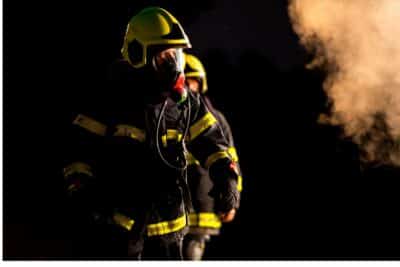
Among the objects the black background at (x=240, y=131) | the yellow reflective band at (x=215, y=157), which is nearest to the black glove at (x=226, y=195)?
the yellow reflective band at (x=215, y=157)

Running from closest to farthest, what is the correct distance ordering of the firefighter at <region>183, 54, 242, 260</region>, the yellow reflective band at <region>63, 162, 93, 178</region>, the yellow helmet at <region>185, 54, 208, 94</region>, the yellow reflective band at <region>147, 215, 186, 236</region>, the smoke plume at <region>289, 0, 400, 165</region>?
the yellow reflective band at <region>63, 162, 93, 178</region> < the yellow reflective band at <region>147, 215, 186, 236</region> < the smoke plume at <region>289, 0, 400, 165</region> < the firefighter at <region>183, 54, 242, 260</region> < the yellow helmet at <region>185, 54, 208, 94</region>

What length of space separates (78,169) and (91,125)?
0.24 meters

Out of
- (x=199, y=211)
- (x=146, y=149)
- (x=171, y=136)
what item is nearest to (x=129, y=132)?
(x=146, y=149)

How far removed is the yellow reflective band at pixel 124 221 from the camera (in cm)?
375

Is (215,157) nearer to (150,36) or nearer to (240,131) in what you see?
(150,36)

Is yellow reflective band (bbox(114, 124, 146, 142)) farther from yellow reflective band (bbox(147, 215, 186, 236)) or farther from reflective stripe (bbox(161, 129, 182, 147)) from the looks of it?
yellow reflective band (bbox(147, 215, 186, 236))

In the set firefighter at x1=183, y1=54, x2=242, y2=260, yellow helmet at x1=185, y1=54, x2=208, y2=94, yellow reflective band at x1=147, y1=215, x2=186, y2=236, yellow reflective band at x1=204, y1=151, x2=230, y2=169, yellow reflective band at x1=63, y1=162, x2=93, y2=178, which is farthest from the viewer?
yellow helmet at x1=185, y1=54, x2=208, y2=94

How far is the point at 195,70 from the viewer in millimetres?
5805

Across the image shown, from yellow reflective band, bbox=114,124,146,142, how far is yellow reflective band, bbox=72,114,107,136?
7cm

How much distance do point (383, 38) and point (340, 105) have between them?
555mm

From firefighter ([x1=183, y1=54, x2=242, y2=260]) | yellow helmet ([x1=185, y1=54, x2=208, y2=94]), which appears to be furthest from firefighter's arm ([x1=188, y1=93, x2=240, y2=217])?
yellow helmet ([x1=185, y1=54, x2=208, y2=94])

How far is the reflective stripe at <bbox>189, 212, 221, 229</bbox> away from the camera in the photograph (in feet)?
17.6

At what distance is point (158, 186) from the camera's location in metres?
3.78

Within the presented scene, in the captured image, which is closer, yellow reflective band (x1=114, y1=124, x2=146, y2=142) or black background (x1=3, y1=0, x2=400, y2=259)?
yellow reflective band (x1=114, y1=124, x2=146, y2=142)
